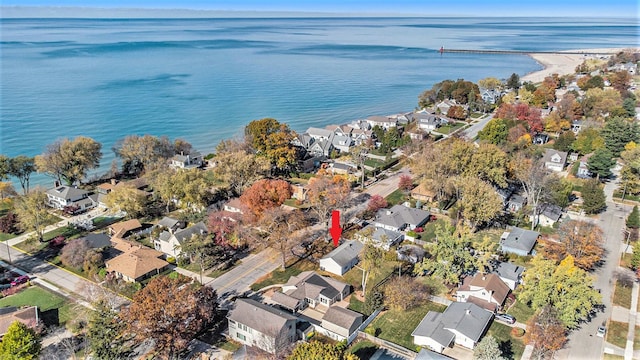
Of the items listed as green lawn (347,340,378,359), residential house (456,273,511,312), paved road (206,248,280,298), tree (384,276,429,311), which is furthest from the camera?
paved road (206,248,280,298)

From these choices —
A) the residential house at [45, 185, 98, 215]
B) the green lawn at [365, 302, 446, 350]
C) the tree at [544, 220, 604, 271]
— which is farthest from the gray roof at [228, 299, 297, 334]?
the residential house at [45, 185, 98, 215]

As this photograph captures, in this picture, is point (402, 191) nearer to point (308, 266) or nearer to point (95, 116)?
point (308, 266)

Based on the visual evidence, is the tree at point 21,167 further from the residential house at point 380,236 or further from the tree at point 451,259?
the tree at point 451,259

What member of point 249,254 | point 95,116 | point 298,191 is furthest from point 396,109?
point 249,254

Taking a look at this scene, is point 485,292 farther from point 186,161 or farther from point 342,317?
point 186,161

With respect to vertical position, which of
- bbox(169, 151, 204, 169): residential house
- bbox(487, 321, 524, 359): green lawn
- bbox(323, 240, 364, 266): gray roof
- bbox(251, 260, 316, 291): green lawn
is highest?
bbox(169, 151, 204, 169): residential house

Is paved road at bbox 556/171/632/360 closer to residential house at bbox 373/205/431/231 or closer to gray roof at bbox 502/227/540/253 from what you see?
gray roof at bbox 502/227/540/253

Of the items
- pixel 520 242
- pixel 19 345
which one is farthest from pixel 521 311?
pixel 19 345
